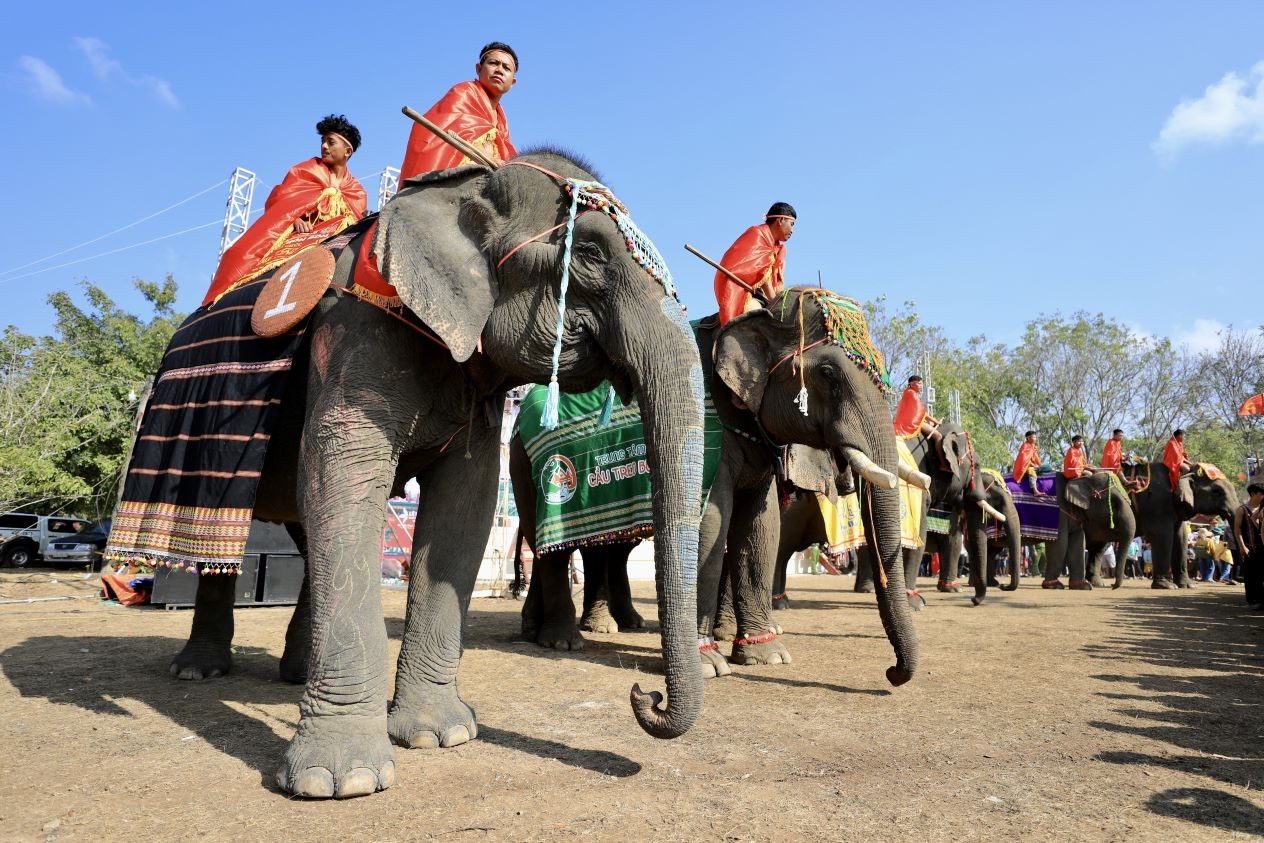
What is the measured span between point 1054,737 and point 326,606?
129 inches

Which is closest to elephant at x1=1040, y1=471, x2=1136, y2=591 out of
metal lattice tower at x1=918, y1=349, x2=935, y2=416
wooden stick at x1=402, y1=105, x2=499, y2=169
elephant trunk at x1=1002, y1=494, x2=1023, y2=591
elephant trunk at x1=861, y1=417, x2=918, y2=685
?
elephant trunk at x1=1002, y1=494, x2=1023, y2=591

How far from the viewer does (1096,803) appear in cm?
296

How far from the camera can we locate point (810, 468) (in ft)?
22.0

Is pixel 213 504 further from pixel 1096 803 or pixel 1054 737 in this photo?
pixel 1054 737

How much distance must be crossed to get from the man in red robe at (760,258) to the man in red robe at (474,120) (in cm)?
247

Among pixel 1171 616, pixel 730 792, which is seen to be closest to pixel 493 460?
pixel 730 792

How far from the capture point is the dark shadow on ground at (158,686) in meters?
3.85

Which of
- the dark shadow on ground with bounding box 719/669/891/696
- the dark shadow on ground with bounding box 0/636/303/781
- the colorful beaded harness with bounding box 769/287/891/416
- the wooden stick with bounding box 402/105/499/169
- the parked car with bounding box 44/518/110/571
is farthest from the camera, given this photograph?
the parked car with bounding box 44/518/110/571

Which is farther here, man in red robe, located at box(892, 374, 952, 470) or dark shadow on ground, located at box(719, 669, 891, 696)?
man in red robe, located at box(892, 374, 952, 470)

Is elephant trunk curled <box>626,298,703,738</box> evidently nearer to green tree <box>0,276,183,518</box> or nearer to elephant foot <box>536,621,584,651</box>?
elephant foot <box>536,621,584,651</box>

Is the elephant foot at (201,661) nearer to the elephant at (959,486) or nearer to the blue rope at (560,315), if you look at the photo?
the blue rope at (560,315)

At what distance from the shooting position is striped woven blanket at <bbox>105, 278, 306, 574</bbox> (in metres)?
3.94

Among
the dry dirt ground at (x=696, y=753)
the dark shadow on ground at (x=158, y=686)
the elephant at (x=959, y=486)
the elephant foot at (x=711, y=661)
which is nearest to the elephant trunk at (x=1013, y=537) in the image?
the elephant at (x=959, y=486)

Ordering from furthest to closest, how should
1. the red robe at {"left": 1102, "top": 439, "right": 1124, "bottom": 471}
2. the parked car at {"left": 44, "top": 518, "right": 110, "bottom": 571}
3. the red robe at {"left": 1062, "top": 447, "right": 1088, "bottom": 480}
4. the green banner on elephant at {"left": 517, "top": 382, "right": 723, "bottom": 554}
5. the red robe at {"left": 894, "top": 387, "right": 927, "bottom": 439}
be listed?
the parked car at {"left": 44, "top": 518, "right": 110, "bottom": 571} → the red robe at {"left": 1102, "top": 439, "right": 1124, "bottom": 471} → the red robe at {"left": 1062, "top": 447, "right": 1088, "bottom": 480} → the red robe at {"left": 894, "top": 387, "right": 927, "bottom": 439} → the green banner on elephant at {"left": 517, "top": 382, "right": 723, "bottom": 554}
